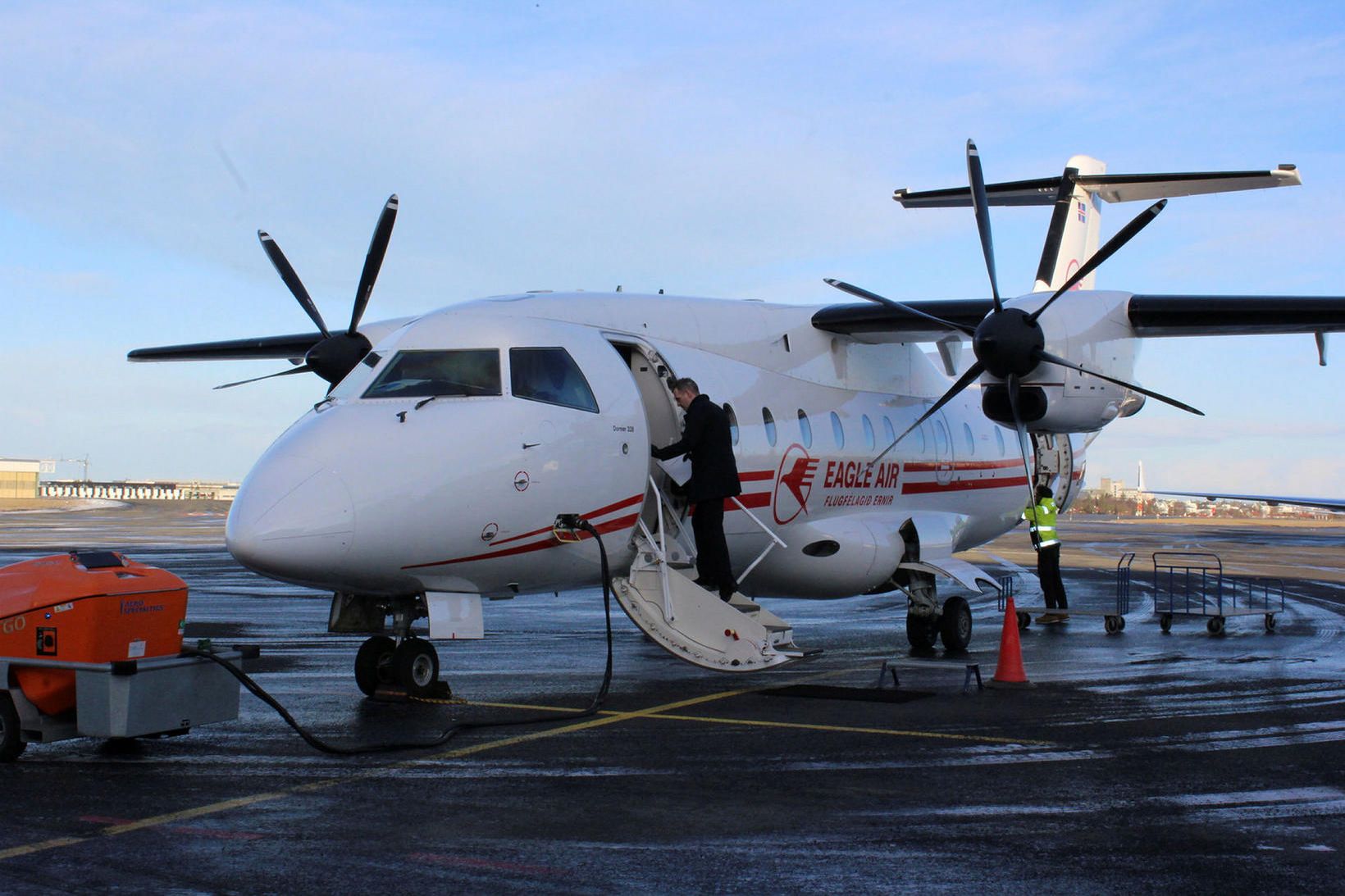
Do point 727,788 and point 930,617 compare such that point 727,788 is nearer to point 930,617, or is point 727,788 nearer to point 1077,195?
point 930,617

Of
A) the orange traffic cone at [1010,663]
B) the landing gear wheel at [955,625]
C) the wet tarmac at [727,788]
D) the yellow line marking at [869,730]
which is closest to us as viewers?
the wet tarmac at [727,788]

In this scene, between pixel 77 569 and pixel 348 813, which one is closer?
pixel 348 813

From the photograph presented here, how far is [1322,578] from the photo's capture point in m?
27.2

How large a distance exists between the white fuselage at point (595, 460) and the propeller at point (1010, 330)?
110cm

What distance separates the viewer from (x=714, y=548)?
10.9 meters

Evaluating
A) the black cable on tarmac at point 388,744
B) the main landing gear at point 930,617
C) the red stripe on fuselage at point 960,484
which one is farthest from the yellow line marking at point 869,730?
the red stripe on fuselage at point 960,484

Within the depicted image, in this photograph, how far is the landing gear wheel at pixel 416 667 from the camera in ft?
31.2

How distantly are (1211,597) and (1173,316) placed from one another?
10473 millimetres

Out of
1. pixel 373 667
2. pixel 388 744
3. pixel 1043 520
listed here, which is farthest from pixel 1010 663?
pixel 1043 520

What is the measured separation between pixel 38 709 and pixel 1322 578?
87.6 ft

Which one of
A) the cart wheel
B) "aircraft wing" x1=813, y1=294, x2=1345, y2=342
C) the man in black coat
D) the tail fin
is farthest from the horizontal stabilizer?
the cart wheel

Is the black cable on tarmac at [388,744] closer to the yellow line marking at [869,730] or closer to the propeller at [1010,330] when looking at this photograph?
the yellow line marking at [869,730]

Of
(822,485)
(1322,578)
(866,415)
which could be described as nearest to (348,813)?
(822,485)

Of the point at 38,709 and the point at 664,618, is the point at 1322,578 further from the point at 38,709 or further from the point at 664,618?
the point at 38,709
